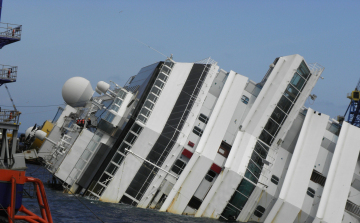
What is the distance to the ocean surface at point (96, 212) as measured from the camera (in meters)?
31.7

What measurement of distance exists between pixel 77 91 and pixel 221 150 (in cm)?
3178

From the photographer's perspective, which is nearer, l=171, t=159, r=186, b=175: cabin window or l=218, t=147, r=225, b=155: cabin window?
l=171, t=159, r=186, b=175: cabin window

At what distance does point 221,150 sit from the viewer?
129ft

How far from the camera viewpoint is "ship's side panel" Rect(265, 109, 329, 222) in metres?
38.2

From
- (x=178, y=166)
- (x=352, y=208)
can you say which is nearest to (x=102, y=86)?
(x=178, y=166)

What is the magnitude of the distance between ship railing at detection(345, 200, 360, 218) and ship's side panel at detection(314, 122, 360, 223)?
1961mm

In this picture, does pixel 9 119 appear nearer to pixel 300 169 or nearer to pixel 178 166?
pixel 178 166

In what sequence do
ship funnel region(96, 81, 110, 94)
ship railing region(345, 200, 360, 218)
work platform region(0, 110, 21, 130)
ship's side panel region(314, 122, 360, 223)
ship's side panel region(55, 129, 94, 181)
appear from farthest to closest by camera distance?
ship funnel region(96, 81, 110, 94) → ship's side panel region(55, 129, 94, 181) → ship railing region(345, 200, 360, 218) → ship's side panel region(314, 122, 360, 223) → work platform region(0, 110, 21, 130)

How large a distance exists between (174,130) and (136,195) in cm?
663

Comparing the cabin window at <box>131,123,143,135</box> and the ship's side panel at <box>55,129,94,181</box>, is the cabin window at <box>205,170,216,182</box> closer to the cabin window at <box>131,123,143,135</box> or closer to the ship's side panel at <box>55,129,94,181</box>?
the cabin window at <box>131,123,143,135</box>

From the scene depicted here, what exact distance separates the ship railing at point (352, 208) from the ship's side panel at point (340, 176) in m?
1.96

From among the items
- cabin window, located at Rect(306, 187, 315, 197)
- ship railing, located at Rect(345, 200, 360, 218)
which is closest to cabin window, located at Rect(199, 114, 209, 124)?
cabin window, located at Rect(306, 187, 315, 197)

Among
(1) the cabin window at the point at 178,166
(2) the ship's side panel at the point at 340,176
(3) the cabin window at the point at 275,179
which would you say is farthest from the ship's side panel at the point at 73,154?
(2) the ship's side panel at the point at 340,176

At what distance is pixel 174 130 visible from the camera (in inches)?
1529
